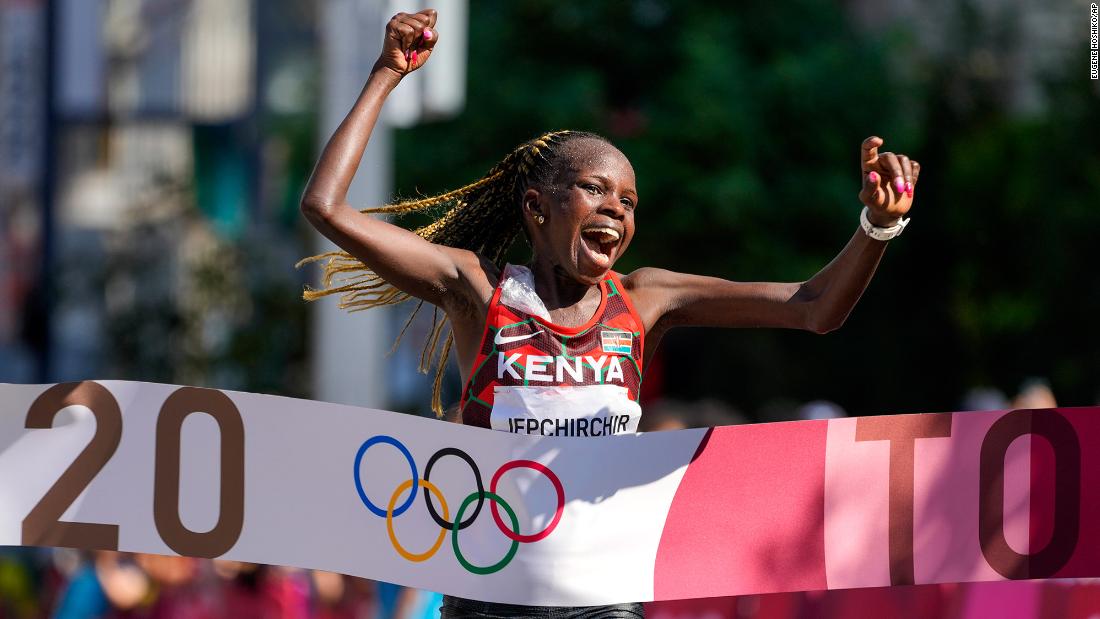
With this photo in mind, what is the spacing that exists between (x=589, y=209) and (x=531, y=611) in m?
0.95

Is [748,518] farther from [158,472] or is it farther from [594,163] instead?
[158,472]

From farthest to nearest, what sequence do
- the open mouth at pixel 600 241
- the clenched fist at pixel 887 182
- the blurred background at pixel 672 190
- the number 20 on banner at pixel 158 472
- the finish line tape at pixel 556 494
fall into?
the blurred background at pixel 672 190 → the number 20 on banner at pixel 158 472 → the finish line tape at pixel 556 494 → the open mouth at pixel 600 241 → the clenched fist at pixel 887 182

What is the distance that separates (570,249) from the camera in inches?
145

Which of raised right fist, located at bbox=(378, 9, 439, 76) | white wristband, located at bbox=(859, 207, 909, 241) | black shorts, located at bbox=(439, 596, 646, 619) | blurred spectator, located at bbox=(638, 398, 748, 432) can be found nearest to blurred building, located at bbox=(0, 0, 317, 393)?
blurred spectator, located at bbox=(638, 398, 748, 432)

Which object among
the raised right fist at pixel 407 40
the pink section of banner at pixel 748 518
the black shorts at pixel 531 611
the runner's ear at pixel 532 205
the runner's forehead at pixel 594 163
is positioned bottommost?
the black shorts at pixel 531 611

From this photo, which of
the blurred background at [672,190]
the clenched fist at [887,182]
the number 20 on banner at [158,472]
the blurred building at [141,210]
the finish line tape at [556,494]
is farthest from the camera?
the blurred building at [141,210]

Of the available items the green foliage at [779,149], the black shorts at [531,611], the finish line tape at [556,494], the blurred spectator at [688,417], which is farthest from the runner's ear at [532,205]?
the green foliage at [779,149]

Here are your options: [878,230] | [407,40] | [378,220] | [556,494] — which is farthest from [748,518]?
[407,40]

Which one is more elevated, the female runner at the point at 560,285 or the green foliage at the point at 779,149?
the green foliage at the point at 779,149

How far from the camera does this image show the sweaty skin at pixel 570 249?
358 cm

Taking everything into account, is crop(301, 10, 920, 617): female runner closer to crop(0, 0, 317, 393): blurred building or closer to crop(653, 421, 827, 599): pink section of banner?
crop(653, 421, 827, 599): pink section of banner

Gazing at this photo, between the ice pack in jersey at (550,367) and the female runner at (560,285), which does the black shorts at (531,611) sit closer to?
the female runner at (560,285)

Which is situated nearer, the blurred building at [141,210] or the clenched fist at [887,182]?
the clenched fist at [887,182]

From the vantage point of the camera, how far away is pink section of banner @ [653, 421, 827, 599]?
397cm
